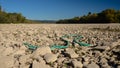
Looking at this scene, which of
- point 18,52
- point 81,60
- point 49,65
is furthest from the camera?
point 18,52

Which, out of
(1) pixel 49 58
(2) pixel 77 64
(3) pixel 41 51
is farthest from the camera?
(3) pixel 41 51

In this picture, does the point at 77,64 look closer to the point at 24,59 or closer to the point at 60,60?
the point at 60,60

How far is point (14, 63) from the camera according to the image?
5.12 m

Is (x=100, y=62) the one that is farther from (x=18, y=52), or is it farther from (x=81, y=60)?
(x=18, y=52)

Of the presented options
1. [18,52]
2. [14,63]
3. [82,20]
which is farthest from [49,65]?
[82,20]

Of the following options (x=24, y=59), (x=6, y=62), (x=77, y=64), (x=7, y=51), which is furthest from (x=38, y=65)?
(x=7, y=51)

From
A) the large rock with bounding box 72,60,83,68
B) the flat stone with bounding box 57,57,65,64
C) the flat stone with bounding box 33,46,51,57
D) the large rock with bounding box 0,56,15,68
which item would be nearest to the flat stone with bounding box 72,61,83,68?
the large rock with bounding box 72,60,83,68

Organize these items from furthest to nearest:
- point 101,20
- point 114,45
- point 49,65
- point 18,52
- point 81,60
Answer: point 101,20
point 114,45
point 18,52
point 81,60
point 49,65

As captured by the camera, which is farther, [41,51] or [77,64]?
[41,51]

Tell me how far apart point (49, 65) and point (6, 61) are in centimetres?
96

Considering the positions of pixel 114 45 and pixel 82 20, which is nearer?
pixel 114 45

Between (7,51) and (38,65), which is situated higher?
(7,51)

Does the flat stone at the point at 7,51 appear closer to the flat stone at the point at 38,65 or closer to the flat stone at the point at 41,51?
the flat stone at the point at 41,51

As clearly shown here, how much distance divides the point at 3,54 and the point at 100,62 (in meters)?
2.40
